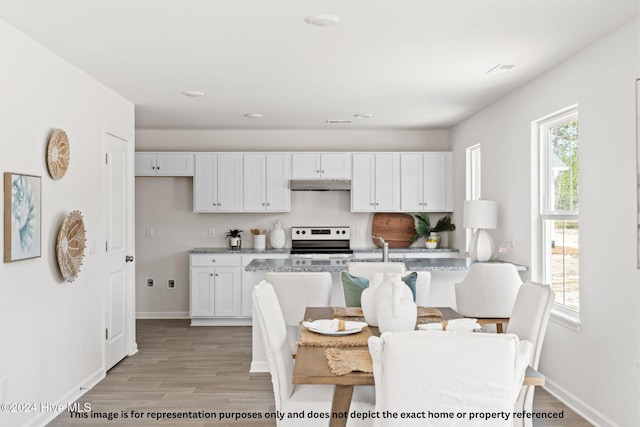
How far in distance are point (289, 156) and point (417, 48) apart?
3.58 metres

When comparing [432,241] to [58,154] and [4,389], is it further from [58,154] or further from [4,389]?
[4,389]

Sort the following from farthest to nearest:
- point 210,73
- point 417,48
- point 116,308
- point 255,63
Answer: point 116,308 → point 210,73 → point 255,63 → point 417,48

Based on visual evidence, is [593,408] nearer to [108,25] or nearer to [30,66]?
[108,25]

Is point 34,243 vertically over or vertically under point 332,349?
over

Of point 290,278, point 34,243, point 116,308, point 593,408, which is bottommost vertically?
point 593,408

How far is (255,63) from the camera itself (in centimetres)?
425

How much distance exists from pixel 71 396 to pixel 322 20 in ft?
10.1

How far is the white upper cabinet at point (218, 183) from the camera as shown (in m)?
7.21

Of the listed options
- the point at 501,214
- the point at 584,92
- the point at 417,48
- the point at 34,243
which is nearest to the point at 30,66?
the point at 34,243

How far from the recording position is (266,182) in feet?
23.8

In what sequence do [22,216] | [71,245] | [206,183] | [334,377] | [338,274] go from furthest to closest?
[206,183], [338,274], [71,245], [22,216], [334,377]

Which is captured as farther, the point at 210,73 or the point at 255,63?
the point at 210,73

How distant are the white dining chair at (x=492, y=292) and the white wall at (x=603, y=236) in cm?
38

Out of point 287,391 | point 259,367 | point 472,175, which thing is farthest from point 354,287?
point 472,175
